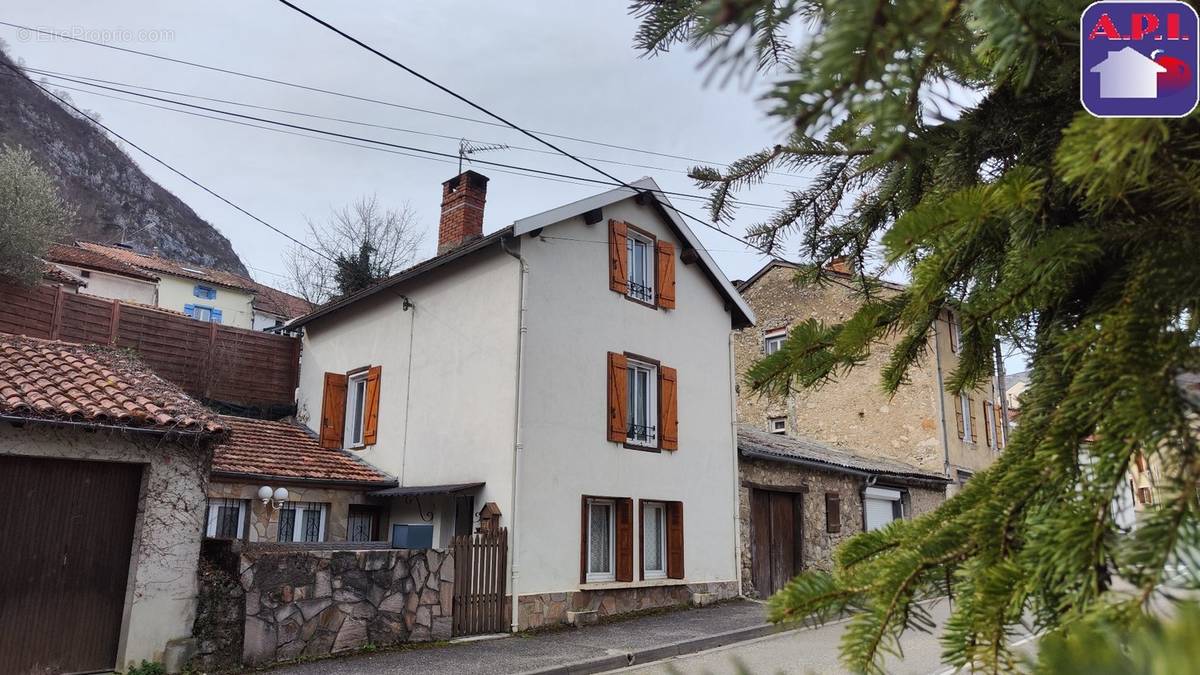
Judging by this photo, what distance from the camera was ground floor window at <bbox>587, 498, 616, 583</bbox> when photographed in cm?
1293

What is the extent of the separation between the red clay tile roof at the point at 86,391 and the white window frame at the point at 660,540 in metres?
7.76

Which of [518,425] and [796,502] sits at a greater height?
[518,425]

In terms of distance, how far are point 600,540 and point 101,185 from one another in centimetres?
5732

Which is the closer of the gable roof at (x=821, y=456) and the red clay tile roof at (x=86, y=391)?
the red clay tile roof at (x=86, y=391)

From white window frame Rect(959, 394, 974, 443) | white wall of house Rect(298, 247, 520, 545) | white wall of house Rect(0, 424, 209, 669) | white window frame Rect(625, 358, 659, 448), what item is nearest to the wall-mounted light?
white wall of house Rect(298, 247, 520, 545)

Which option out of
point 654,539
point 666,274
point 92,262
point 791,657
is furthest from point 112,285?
point 791,657

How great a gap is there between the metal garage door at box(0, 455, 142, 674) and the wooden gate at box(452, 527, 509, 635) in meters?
4.21

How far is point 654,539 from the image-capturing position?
46.3 ft

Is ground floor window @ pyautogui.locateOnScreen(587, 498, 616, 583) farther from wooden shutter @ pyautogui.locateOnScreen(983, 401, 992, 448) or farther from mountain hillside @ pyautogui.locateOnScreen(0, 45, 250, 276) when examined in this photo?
mountain hillside @ pyautogui.locateOnScreen(0, 45, 250, 276)

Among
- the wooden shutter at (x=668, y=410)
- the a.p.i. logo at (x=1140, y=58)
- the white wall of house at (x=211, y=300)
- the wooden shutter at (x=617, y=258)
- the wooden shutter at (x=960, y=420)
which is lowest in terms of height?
the a.p.i. logo at (x=1140, y=58)

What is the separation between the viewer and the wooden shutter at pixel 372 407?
48.9 ft

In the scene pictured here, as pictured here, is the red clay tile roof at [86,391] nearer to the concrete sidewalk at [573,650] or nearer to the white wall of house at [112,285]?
the concrete sidewalk at [573,650]

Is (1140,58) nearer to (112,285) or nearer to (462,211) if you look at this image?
(462,211)

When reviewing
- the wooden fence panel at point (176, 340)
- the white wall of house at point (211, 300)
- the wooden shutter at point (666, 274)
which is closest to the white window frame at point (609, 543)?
the wooden shutter at point (666, 274)
